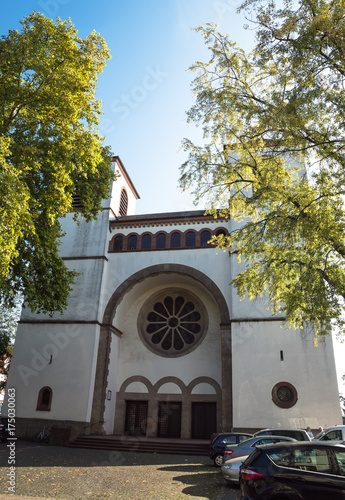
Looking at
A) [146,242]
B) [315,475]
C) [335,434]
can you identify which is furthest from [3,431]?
[315,475]

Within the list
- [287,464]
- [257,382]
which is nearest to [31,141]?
[287,464]

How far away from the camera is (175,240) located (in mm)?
22219

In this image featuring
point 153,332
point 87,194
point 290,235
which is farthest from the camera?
point 153,332

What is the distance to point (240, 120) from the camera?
10883 mm

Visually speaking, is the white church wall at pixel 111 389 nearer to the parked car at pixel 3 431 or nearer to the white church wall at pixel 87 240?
the parked car at pixel 3 431

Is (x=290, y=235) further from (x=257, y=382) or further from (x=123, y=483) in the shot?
(x=257, y=382)

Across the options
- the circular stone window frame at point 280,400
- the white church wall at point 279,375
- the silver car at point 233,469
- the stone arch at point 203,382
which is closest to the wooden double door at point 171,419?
the stone arch at point 203,382

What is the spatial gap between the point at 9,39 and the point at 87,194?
210 inches

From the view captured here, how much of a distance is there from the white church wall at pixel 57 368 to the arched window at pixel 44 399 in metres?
0.18

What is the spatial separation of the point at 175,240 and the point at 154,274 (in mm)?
2477

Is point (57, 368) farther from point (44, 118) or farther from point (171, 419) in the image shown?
point (44, 118)

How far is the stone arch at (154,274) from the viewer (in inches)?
798

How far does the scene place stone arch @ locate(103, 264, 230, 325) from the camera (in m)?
20.3

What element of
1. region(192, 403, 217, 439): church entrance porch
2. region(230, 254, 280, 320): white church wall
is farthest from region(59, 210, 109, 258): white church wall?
region(192, 403, 217, 439): church entrance porch
